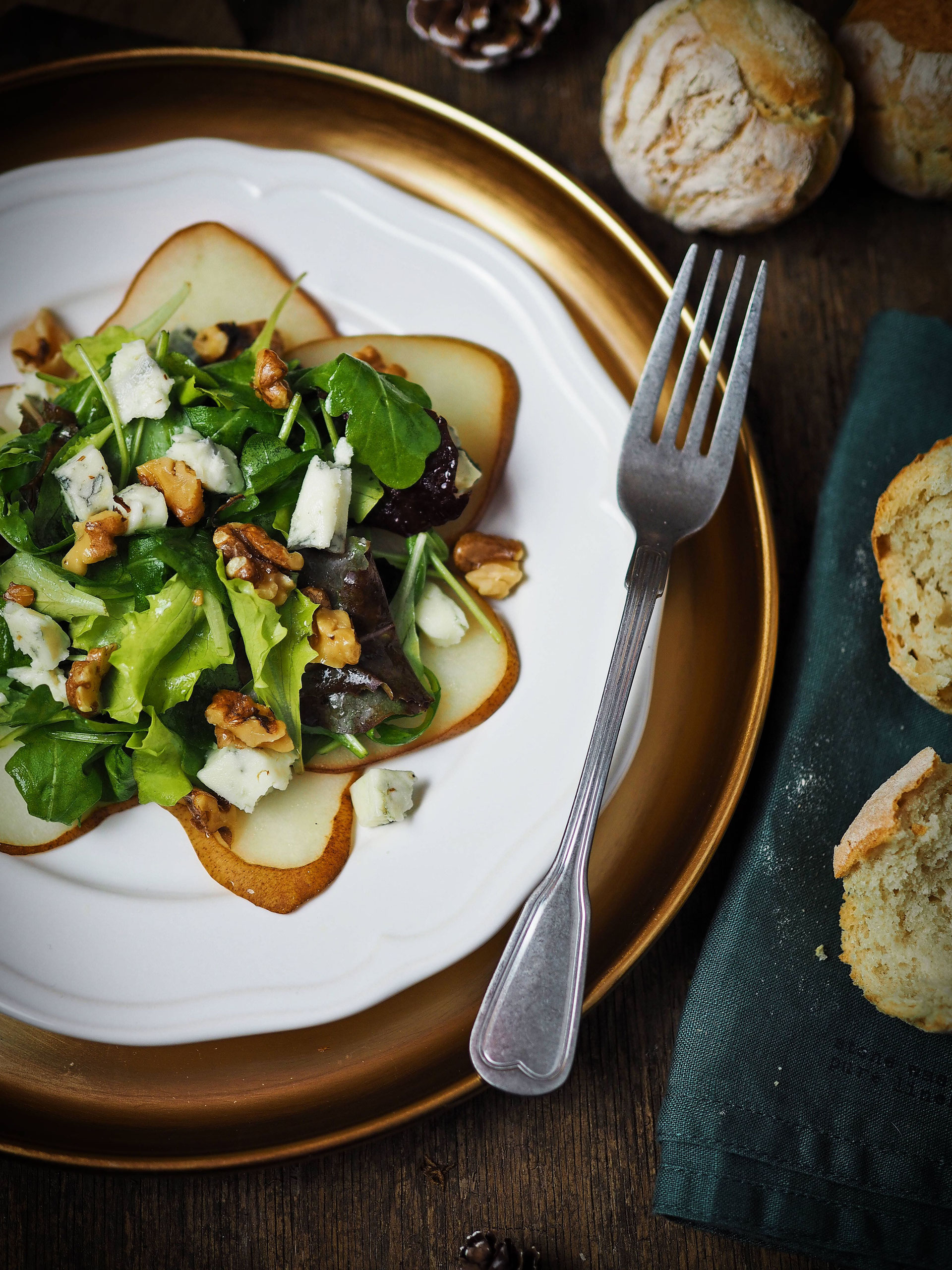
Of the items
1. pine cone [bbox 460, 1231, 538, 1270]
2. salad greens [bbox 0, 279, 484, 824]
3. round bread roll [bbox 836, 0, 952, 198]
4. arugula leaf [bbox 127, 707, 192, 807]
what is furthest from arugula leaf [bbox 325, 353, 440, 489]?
pine cone [bbox 460, 1231, 538, 1270]

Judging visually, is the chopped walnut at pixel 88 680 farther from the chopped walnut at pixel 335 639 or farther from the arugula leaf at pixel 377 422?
the arugula leaf at pixel 377 422

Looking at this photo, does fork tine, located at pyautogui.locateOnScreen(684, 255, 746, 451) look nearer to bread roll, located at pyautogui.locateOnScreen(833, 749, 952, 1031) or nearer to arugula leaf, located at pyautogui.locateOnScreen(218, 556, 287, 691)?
bread roll, located at pyautogui.locateOnScreen(833, 749, 952, 1031)

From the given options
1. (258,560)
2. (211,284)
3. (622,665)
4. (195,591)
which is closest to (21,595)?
(195,591)

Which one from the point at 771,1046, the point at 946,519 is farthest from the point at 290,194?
the point at 771,1046

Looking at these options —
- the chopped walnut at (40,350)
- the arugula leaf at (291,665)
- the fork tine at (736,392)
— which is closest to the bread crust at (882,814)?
the fork tine at (736,392)

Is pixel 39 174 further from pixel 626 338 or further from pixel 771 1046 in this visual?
pixel 771 1046

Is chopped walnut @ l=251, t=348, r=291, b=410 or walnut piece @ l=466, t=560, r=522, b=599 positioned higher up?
chopped walnut @ l=251, t=348, r=291, b=410
